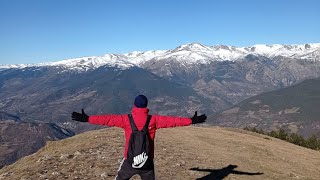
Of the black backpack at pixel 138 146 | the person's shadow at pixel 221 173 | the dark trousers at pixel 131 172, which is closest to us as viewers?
the black backpack at pixel 138 146

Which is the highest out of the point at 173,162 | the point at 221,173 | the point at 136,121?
the point at 136,121

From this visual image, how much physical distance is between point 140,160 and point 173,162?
521 inches

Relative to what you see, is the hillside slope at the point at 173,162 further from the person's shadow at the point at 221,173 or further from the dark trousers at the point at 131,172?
the dark trousers at the point at 131,172

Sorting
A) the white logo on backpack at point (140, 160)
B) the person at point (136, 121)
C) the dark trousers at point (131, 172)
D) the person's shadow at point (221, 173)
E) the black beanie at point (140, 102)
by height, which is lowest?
the person's shadow at point (221, 173)

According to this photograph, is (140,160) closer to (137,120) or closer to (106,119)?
(137,120)

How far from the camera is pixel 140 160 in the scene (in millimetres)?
13289

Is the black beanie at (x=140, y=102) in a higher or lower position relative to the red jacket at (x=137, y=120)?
higher

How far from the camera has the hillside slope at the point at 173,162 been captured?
73.9ft

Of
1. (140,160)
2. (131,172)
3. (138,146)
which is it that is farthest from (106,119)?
(131,172)

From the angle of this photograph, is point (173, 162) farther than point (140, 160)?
Yes

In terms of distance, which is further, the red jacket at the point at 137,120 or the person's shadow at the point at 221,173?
the person's shadow at the point at 221,173

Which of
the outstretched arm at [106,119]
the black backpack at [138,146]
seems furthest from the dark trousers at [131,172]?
the outstretched arm at [106,119]

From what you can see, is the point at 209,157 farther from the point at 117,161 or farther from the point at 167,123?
the point at 167,123

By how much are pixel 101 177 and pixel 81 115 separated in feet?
29.0
